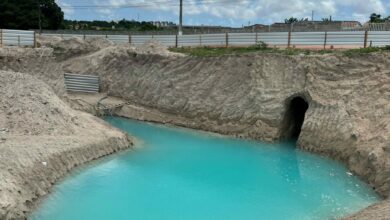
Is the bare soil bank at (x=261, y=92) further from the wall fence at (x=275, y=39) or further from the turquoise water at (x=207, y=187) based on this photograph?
the wall fence at (x=275, y=39)

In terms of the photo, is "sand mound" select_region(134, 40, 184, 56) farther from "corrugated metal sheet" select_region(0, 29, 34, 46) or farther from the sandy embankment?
the sandy embankment

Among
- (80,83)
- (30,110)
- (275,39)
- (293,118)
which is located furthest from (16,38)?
(293,118)

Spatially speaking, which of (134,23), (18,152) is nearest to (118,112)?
(18,152)

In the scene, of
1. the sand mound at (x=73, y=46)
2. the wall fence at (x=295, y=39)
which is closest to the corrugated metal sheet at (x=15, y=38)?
the sand mound at (x=73, y=46)

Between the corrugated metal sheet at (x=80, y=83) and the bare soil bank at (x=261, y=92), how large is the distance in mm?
964

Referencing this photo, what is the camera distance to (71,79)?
124 feet

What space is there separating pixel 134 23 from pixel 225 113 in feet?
325

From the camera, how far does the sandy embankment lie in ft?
52.2

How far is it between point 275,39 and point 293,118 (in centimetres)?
907

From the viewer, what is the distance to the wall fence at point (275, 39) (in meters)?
30.6

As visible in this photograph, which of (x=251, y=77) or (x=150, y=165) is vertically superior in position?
(x=251, y=77)

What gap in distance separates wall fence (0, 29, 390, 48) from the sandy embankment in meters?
14.3

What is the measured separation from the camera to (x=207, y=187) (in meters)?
19.1

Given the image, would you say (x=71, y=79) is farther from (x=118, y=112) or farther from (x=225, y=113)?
(x=225, y=113)
